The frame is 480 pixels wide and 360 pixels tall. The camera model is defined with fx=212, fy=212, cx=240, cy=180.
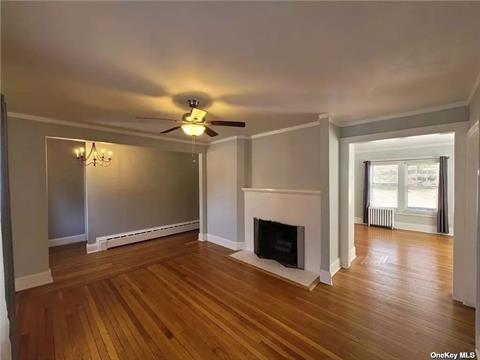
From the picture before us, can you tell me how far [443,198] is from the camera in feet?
18.0

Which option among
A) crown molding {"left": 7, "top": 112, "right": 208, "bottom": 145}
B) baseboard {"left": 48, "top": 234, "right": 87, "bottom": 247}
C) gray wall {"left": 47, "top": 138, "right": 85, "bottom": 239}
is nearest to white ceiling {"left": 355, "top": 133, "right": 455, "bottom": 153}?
crown molding {"left": 7, "top": 112, "right": 208, "bottom": 145}

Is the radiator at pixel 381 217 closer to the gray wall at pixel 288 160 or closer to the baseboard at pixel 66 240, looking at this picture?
the gray wall at pixel 288 160

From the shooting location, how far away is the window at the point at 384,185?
641 cm

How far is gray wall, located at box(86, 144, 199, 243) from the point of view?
4.66 meters

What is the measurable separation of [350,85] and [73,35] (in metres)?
2.33

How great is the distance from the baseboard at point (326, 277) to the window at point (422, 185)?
15.4ft

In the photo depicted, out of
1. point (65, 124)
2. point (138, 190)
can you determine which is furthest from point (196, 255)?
point (65, 124)

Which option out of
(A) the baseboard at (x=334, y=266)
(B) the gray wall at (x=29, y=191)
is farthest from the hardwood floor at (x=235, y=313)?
(B) the gray wall at (x=29, y=191)

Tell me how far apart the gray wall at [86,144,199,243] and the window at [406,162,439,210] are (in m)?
6.29

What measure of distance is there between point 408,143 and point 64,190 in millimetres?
8986

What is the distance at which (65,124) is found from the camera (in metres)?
3.37

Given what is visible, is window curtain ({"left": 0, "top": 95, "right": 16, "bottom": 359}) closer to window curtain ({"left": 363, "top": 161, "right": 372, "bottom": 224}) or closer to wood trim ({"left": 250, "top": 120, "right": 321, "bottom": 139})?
wood trim ({"left": 250, "top": 120, "right": 321, "bottom": 139})

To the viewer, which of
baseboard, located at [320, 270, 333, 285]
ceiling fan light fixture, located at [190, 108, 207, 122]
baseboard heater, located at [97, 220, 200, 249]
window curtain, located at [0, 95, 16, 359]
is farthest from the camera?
baseboard heater, located at [97, 220, 200, 249]

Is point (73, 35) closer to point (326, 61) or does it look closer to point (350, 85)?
point (326, 61)
